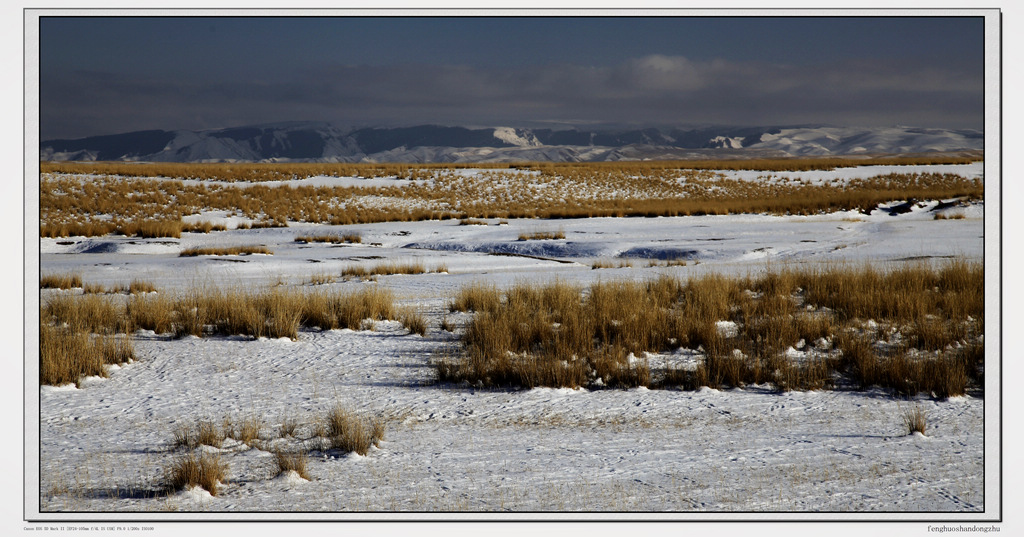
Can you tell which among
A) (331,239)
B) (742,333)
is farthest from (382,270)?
(331,239)

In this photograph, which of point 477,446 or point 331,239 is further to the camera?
point 331,239

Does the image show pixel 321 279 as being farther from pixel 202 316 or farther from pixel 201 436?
pixel 201 436

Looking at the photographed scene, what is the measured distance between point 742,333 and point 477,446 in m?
4.24

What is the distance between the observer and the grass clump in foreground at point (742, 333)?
5.92m

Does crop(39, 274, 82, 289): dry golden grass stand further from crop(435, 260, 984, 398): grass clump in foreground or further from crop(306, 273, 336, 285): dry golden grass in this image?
crop(435, 260, 984, 398): grass clump in foreground

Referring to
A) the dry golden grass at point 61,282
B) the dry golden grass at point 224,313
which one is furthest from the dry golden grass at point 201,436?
the dry golden grass at point 61,282

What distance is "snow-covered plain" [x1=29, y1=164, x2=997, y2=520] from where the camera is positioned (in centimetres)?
364

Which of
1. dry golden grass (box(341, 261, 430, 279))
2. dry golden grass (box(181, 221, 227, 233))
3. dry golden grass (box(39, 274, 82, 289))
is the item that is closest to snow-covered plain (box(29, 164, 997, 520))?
dry golden grass (box(341, 261, 430, 279))

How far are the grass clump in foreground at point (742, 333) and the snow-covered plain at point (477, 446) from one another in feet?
0.73

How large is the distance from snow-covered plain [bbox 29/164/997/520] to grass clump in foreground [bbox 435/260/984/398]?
224mm

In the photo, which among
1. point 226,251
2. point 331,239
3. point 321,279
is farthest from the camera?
point 331,239

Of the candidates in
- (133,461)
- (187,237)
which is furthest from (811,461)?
(187,237)

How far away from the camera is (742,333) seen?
7.64 meters

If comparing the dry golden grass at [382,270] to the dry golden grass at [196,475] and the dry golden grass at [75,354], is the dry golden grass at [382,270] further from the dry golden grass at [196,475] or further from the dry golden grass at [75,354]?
the dry golden grass at [196,475]
